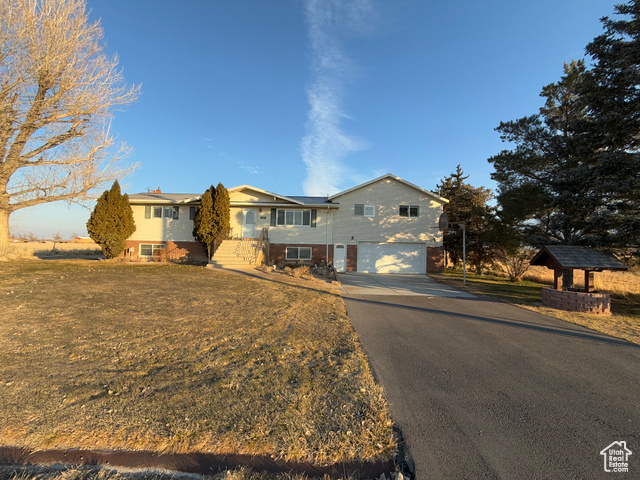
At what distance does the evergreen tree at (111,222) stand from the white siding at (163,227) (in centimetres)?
195

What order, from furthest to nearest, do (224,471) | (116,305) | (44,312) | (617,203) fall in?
(617,203) → (116,305) → (44,312) → (224,471)

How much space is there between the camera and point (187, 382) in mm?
3523

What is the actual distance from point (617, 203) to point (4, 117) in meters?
24.6

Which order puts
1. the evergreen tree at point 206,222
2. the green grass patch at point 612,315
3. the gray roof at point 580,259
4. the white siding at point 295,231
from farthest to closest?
the white siding at point 295,231 → the evergreen tree at point 206,222 → the gray roof at point 580,259 → the green grass patch at point 612,315

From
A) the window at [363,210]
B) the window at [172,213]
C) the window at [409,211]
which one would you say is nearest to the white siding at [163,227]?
the window at [172,213]

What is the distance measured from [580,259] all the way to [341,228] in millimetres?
13573

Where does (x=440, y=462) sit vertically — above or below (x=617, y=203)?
below

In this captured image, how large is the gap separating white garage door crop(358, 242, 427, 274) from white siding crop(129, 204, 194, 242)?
12.7m

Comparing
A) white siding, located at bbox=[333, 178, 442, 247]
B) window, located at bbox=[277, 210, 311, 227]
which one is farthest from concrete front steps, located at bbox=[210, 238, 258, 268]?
white siding, located at bbox=[333, 178, 442, 247]

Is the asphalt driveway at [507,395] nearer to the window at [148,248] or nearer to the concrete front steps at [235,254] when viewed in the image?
the concrete front steps at [235,254]

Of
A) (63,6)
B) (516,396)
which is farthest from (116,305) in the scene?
(63,6)

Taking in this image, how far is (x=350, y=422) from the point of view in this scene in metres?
2.82

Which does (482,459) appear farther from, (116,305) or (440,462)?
(116,305)

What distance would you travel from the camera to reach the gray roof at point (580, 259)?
926 cm
